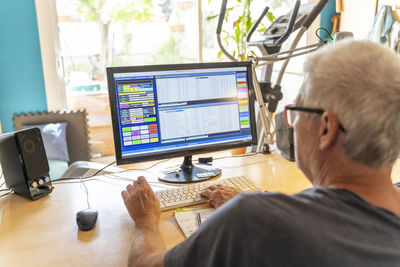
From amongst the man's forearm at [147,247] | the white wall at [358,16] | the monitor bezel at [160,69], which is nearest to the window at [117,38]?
the white wall at [358,16]

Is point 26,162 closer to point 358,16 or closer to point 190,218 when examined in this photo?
point 190,218

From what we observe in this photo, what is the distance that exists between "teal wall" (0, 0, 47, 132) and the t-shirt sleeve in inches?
110

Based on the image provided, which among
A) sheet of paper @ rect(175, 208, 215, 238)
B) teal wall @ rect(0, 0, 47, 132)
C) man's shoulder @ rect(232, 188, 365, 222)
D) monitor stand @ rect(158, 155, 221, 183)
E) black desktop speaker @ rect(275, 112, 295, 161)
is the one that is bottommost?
sheet of paper @ rect(175, 208, 215, 238)

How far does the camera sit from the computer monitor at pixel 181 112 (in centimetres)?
138

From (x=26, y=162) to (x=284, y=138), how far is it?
1.17 m

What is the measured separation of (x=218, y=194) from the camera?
1.25 metres

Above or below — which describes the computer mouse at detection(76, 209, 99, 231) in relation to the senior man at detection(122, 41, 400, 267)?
below

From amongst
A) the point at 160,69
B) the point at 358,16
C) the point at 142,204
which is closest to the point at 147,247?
the point at 142,204

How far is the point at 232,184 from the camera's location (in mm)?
1391

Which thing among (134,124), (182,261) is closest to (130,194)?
(134,124)

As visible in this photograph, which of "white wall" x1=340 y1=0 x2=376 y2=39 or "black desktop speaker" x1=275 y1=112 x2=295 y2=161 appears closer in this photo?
"black desktop speaker" x1=275 y1=112 x2=295 y2=161

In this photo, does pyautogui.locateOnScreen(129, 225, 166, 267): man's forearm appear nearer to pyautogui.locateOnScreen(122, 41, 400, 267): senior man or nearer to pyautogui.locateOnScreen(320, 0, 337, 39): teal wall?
pyautogui.locateOnScreen(122, 41, 400, 267): senior man

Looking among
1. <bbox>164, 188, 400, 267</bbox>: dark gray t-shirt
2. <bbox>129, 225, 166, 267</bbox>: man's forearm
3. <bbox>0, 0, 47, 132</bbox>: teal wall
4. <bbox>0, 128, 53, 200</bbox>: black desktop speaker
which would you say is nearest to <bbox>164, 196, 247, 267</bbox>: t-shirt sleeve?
<bbox>164, 188, 400, 267</bbox>: dark gray t-shirt

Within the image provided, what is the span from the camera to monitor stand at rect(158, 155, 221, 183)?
150cm
